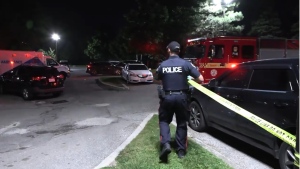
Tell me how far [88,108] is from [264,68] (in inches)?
296

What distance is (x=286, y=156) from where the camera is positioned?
454 cm

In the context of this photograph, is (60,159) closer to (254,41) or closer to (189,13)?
(254,41)

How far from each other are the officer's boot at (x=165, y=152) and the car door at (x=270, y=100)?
1.43 meters

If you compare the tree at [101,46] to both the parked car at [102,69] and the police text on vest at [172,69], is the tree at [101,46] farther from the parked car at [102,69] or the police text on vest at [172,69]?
the police text on vest at [172,69]

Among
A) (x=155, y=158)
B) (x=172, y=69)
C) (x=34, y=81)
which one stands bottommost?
(x=155, y=158)

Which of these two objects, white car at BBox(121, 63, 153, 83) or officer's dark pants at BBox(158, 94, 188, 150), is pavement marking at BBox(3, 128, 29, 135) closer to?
officer's dark pants at BBox(158, 94, 188, 150)

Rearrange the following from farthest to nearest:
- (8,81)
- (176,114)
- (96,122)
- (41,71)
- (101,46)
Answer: (101,46)
(8,81)
(41,71)
(96,122)
(176,114)

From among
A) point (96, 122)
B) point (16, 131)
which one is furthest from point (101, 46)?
point (16, 131)

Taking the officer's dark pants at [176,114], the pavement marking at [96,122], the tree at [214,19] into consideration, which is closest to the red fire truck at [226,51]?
the pavement marking at [96,122]

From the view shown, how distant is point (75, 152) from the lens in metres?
6.05

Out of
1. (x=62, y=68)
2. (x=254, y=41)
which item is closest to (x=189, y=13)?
(x=62, y=68)

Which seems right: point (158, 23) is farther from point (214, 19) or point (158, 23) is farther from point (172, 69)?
point (172, 69)

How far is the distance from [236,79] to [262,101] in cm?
98

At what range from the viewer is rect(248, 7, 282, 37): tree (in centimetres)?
2859
